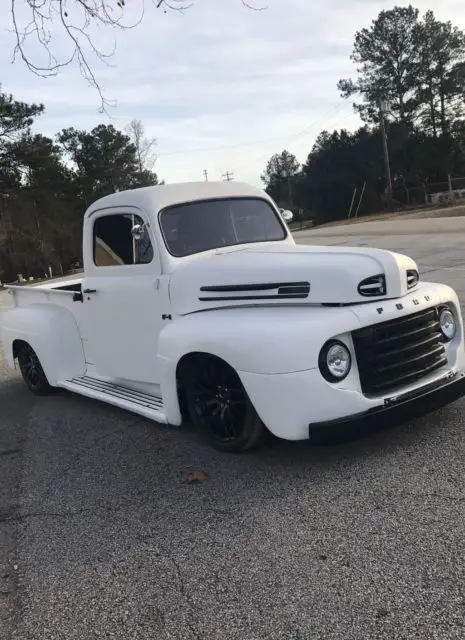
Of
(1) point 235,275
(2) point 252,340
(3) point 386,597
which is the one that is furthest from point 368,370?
(3) point 386,597

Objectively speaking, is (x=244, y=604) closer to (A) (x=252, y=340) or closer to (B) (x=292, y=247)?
(A) (x=252, y=340)

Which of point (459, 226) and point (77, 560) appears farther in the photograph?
point (459, 226)

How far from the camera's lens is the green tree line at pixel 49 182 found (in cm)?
4372

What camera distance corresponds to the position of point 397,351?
4.05 m

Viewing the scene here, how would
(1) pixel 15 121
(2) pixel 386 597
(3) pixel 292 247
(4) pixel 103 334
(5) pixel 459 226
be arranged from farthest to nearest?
1. (1) pixel 15 121
2. (5) pixel 459 226
3. (4) pixel 103 334
4. (3) pixel 292 247
5. (2) pixel 386 597

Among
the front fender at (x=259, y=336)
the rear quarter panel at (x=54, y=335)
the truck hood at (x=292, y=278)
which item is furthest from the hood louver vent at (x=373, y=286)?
the rear quarter panel at (x=54, y=335)

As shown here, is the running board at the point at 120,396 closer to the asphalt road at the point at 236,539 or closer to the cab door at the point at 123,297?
the cab door at the point at 123,297

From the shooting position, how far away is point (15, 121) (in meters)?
41.9

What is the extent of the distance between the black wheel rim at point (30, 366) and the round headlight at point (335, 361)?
3.79 metres

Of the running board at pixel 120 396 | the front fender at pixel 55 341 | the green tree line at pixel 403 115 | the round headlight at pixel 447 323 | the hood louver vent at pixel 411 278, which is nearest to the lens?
the hood louver vent at pixel 411 278

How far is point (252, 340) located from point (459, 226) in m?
22.8

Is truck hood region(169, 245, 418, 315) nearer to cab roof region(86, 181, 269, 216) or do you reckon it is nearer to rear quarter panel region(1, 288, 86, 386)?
cab roof region(86, 181, 269, 216)

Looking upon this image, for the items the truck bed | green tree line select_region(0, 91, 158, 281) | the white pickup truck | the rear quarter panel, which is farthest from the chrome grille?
green tree line select_region(0, 91, 158, 281)

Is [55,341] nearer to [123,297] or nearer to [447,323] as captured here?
[123,297]
